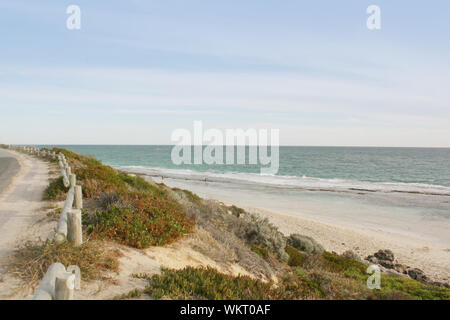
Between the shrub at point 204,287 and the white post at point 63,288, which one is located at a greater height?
the white post at point 63,288

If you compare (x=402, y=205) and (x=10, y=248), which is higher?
(x=10, y=248)

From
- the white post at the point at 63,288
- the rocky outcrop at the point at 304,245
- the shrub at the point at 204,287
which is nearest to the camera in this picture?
the white post at the point at 63,288

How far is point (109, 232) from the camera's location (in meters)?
6.72

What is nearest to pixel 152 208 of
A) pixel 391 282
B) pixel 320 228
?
pixel 391 282

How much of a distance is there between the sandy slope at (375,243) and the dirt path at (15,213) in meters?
13.4

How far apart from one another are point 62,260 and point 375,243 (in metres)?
16.8

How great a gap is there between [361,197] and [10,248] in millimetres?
32651

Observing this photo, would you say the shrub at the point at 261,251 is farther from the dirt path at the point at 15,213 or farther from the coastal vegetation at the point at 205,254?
the dirt path at the point at 15,213

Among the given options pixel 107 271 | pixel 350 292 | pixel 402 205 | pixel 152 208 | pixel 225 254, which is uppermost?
pixel 152 208

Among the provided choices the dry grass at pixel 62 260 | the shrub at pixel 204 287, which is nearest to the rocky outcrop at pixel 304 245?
the shrub at pixel 204 287

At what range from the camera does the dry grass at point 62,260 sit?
490 cm
